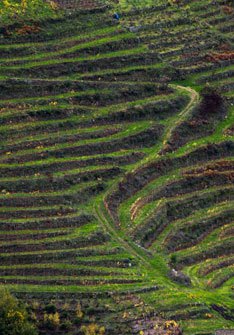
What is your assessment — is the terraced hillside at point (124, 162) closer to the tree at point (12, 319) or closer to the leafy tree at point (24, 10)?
the leafy tree at point (24, 10)

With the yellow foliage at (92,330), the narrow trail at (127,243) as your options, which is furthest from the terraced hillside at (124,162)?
the yellow foliage at (92,330)

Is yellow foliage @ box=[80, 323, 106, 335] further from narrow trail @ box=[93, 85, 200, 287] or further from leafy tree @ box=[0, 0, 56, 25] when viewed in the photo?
leafy tree @ box=[0, 0, 56, 25]

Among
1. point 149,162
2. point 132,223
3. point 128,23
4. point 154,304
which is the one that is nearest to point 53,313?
point 154,304

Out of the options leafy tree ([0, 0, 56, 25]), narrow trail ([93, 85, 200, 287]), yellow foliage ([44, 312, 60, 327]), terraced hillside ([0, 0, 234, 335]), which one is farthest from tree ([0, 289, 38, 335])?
leafy tree ([0, 0, 56, 25])

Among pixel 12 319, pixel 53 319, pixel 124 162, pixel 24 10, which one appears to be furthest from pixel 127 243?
pixel 24 10

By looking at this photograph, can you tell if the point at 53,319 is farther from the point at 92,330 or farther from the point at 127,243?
the point at 127,243

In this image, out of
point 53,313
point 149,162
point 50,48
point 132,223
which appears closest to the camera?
point 53,313

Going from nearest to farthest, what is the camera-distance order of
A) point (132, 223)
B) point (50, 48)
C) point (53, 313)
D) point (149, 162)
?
point (53, 313) → point (132, 223) → point (149, 162) → point (50, 48)

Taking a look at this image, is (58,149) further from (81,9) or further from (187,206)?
(81,9)
